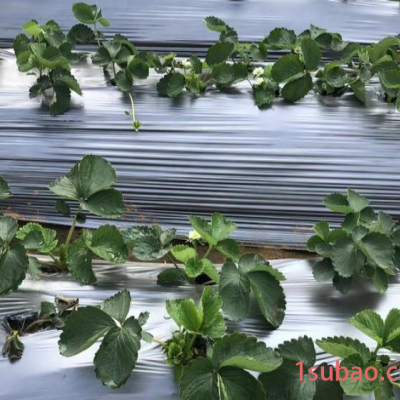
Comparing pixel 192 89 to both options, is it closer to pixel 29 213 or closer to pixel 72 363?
pixel 29 213

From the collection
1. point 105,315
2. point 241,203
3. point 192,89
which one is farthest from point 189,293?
point 192,89

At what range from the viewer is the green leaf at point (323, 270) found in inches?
55.7

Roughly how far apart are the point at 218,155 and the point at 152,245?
541mm

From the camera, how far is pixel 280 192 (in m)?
1.82

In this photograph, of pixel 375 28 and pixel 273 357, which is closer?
pixel 273 357

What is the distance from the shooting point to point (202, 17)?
2.44m

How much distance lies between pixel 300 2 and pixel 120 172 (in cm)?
112

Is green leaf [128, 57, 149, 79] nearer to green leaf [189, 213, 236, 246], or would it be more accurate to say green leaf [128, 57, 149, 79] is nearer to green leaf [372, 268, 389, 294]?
green leaf [189, 213, 236, 246]

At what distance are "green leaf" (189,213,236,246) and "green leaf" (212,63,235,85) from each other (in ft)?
2.49

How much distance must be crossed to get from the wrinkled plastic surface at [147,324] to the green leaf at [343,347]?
0.33 feet

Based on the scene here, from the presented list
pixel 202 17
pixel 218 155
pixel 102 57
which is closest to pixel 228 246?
pixel 218 155

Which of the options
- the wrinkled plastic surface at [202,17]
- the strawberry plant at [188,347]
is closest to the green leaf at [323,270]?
the strawberry plant at [188,347]

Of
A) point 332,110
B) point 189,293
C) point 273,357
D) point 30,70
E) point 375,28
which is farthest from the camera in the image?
point 375,28

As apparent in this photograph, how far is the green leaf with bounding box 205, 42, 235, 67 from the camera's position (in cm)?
205
